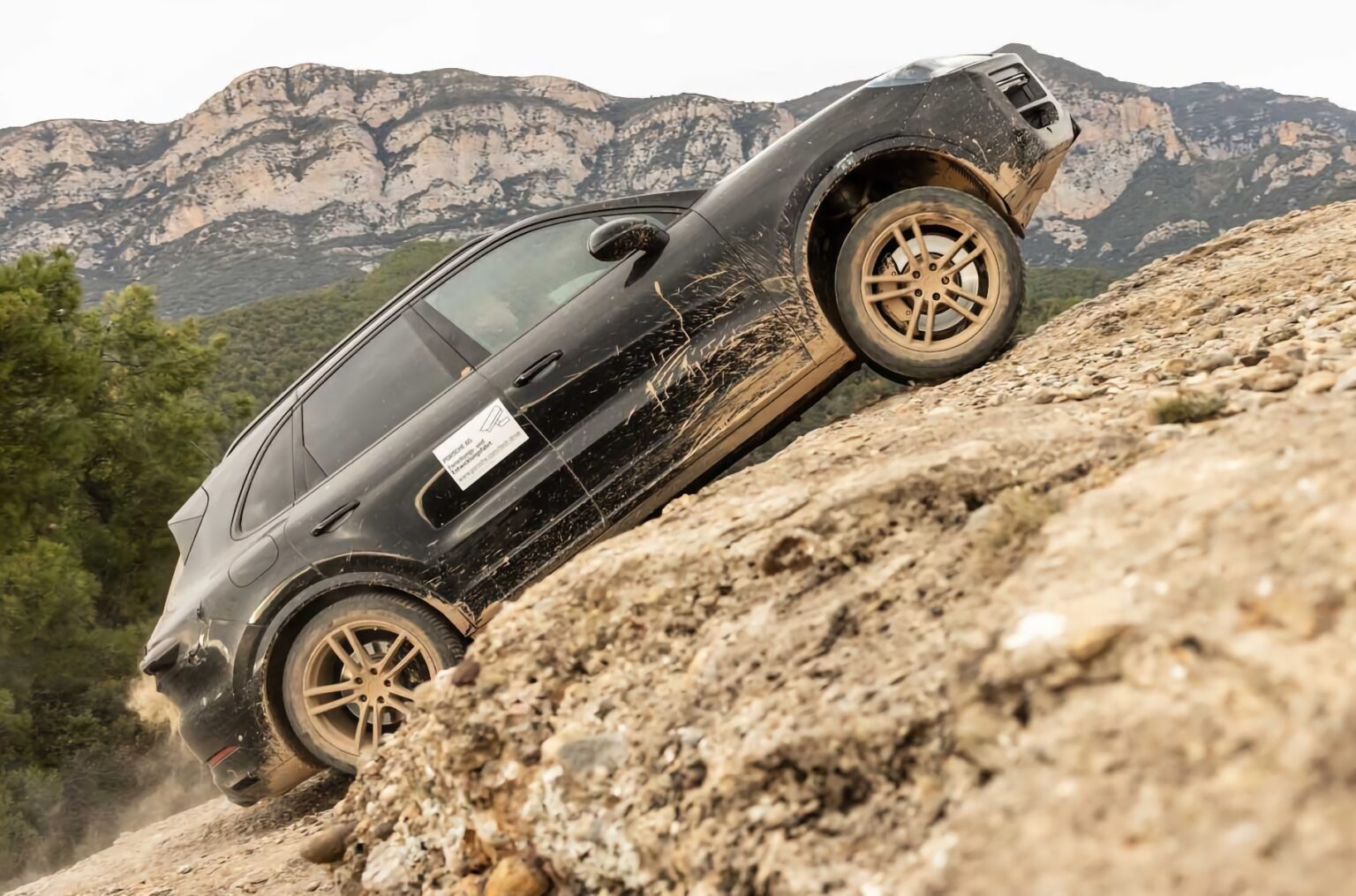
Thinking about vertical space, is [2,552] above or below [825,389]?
above

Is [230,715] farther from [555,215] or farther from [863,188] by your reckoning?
[863,188]

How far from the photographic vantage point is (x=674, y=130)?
119 metres

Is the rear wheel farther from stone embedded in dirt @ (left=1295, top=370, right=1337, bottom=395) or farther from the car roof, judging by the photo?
stone embedded in dirt @ (left=1295, top=370, right=1337, bottom=395)

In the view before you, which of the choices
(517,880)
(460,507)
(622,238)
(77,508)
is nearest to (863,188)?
(622,238)

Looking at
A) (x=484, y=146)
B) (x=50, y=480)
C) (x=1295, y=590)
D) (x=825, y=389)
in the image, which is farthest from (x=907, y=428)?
(x=484, y=146)

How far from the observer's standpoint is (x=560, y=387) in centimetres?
399

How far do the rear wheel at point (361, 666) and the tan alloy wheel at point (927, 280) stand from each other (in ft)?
7.74

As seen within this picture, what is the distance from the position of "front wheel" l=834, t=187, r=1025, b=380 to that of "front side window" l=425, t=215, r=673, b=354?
96 centimetres

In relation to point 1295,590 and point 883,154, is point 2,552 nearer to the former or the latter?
point 883,154

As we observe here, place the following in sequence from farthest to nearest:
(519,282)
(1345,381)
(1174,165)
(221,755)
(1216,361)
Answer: (1174,165) < (519,282) < (221,755) < (1216,361) < (1345,381)

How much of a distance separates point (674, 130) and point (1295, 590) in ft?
407

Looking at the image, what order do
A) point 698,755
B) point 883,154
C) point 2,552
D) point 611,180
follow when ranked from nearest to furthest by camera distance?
point 698,755, point 883,154, point 2,552, point 611,180

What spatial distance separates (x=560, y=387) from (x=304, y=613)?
1.45m

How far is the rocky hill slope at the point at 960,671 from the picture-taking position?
140 centimetres
